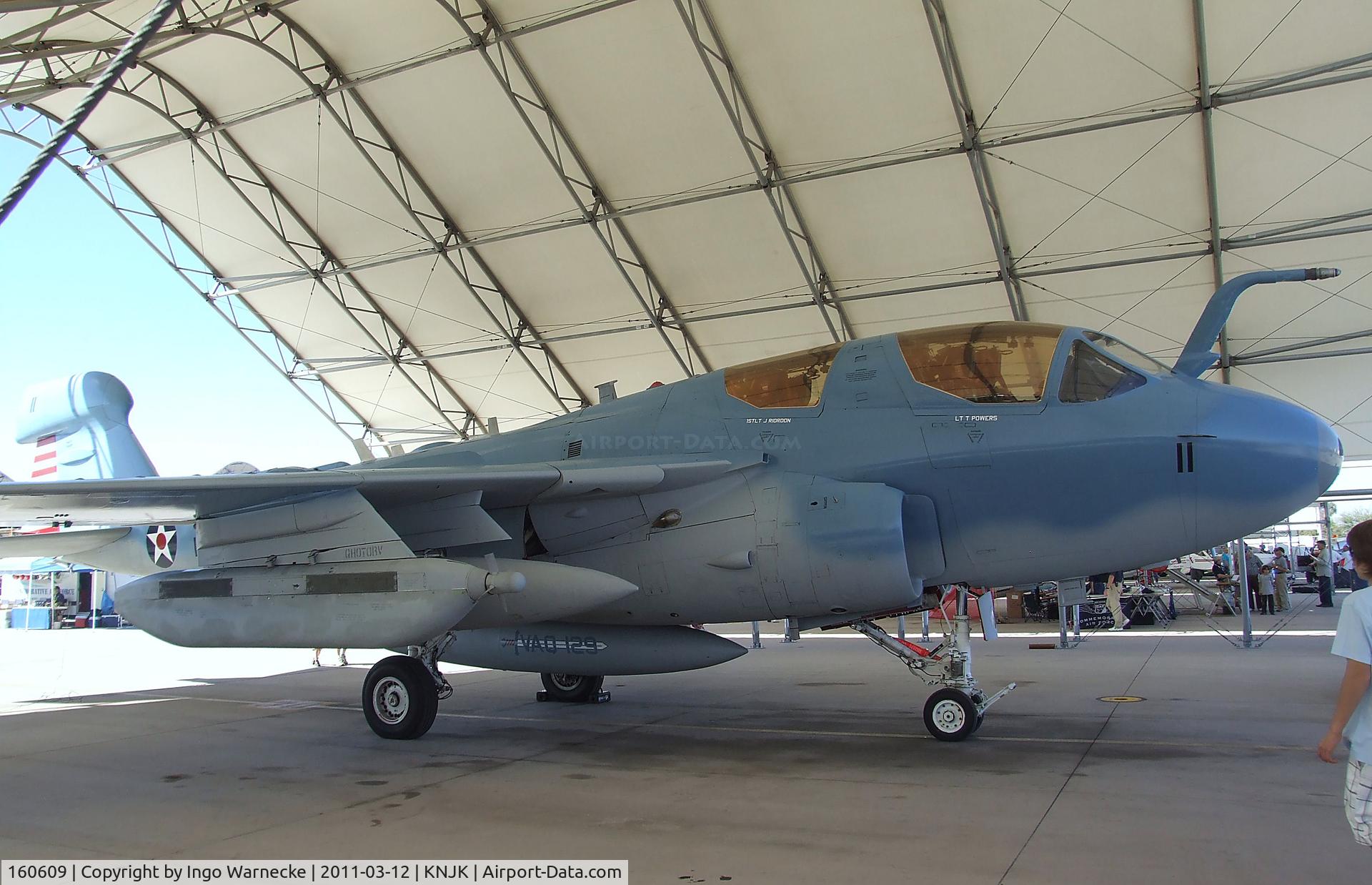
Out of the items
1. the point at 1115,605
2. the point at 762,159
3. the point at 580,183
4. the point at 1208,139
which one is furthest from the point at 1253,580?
the point at 580,183

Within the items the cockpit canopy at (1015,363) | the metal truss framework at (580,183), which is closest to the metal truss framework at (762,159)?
the metal truss framework at (580,183)

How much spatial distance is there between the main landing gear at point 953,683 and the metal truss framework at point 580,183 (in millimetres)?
12834

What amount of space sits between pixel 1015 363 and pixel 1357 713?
12.8 feet

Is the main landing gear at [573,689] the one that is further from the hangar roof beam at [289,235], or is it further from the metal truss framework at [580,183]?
the hangar roof beam at [289,235]

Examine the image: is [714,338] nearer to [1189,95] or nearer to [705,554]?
[1189,95]

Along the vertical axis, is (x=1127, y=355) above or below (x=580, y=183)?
below

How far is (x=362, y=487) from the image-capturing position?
721cm

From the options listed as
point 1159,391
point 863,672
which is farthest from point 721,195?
point 1159,391

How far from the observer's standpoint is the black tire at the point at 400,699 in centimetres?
775

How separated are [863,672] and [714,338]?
1006 cm

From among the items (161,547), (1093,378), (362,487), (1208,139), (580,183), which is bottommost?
(161,547)

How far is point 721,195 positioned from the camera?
17.3m

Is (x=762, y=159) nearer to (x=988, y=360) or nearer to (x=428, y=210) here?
(x=428, y=210)

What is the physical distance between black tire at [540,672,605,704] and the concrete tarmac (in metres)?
0.23
